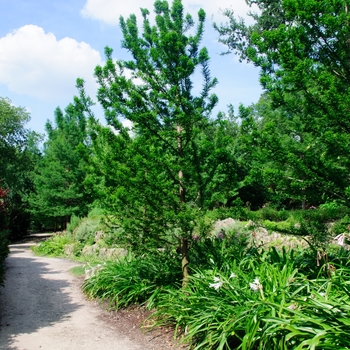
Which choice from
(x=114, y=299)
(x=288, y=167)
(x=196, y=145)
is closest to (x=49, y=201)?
(x=114, y=299)

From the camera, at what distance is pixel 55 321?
17.8 feet

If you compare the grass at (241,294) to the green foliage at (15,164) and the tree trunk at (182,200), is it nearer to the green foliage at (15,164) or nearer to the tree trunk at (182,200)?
the tree trunk at (182,200)

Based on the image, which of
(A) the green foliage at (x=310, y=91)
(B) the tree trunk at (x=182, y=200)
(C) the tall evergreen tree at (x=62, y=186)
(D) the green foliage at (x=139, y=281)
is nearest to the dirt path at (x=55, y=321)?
(D) the green foliage at (x=139, y=281)

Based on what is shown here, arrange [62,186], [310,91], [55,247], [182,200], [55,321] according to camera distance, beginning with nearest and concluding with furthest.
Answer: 1. [310,91]
2. [55,321]
3. [182,200]
4. [55,247]
5. [62,186]

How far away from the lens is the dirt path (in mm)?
4531

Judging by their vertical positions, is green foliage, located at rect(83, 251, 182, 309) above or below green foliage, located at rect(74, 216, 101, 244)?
below

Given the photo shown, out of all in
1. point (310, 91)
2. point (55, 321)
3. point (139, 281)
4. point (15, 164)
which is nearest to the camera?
point (310, 91)

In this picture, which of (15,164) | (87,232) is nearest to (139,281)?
(87,232)

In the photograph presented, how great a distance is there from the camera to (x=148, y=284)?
604cm

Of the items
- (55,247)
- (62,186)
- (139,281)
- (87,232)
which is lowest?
(55,247)

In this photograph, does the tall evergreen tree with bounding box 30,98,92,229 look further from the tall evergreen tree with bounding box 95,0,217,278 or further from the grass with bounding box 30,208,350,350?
the tall evergreen tree with bounding box 95,0,217,278

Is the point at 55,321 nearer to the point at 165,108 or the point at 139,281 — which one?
the point at 139,281

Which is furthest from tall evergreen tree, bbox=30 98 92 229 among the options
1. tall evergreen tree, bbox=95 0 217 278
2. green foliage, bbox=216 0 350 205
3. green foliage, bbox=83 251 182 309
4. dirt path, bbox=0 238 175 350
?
green foliage, bbox=216 0 350 205

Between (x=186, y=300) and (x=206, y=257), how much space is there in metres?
0.92
